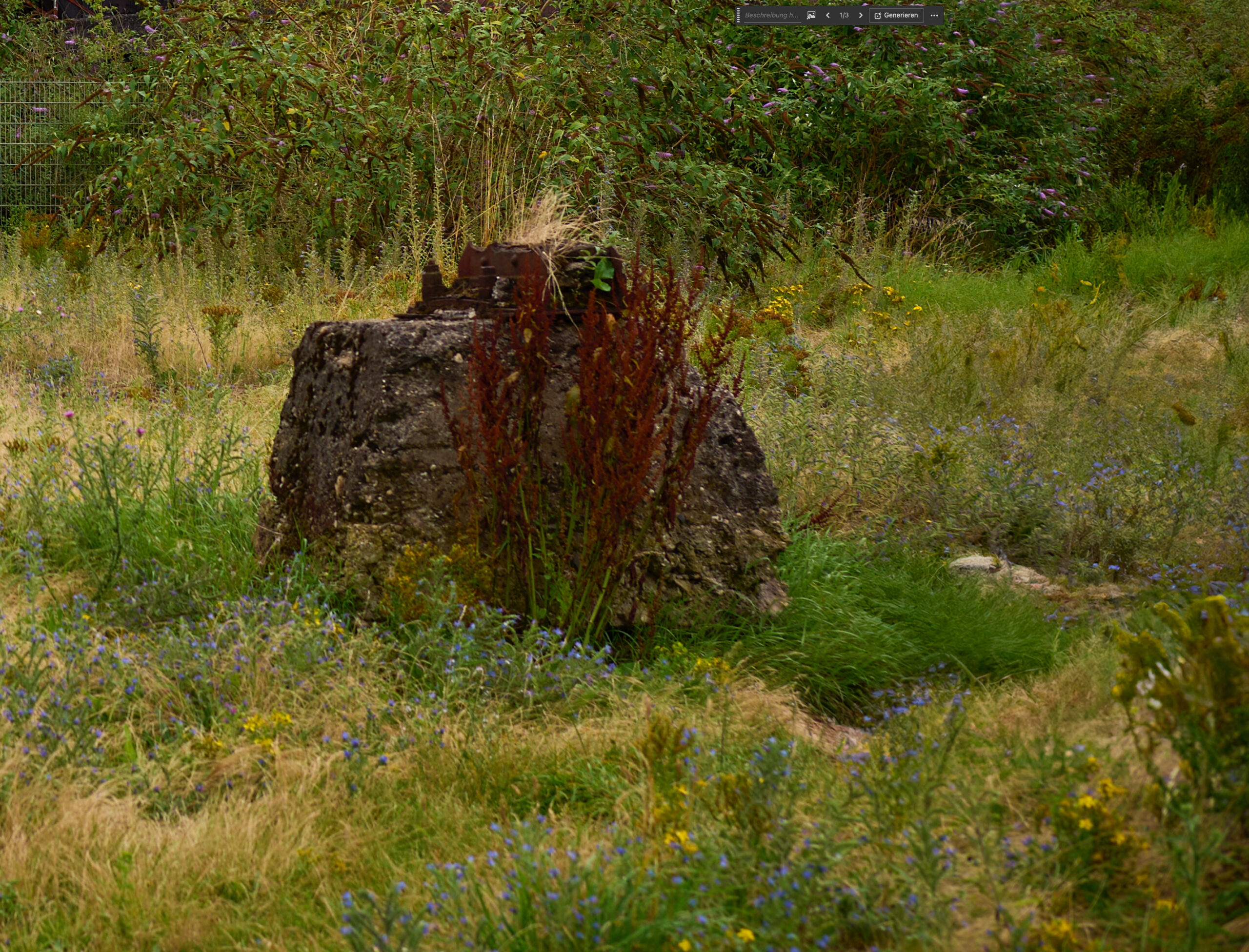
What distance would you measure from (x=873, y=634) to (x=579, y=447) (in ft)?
3.82

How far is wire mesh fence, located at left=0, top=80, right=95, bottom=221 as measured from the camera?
10.6 meters

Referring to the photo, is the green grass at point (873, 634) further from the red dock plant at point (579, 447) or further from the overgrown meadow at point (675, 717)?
the red dock plant at point (579, 447)

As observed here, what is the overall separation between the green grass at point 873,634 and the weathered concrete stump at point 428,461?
0.43 ft

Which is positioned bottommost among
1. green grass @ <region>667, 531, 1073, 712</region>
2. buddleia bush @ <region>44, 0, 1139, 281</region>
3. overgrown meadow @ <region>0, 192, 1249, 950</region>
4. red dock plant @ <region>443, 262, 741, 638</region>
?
green grass @ <region>667, 531, 1073, 712</region>

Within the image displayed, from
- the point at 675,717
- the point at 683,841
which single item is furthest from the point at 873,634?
the point at 683,841

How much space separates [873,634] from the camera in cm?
369

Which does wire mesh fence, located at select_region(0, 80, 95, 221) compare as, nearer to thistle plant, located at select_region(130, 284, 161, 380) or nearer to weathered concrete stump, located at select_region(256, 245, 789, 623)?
thistle plant, located at select_region(130, 284, 161, 380)

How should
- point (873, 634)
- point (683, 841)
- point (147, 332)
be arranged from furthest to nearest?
point (147, 332) → point (873, 634) → point (683, 841)

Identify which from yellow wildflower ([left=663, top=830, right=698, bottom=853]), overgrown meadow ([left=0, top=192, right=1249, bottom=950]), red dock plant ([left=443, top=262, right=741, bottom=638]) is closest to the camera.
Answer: overgrown meadow ([left=0, top=192, right=1249, bottom=950])

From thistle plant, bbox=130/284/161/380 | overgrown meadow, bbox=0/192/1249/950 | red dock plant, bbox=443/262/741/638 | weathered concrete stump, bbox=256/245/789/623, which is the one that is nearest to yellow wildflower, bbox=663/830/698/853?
overgrown meadow, bbox=0/192/1249/950

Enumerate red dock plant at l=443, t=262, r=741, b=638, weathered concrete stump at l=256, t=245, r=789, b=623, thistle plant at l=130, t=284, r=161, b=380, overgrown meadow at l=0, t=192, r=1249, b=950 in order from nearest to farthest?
overgrown meadow at l=0, t=192, r=1249, b=950 → red dock plant at l=443, t=262, r=741, b=638 → weathered concrete stump at l=256, t=245, r=789, b=623 → thistle plant at l=130, t=284, r=161, b=380

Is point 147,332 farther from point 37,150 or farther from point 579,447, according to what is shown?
point 37,150

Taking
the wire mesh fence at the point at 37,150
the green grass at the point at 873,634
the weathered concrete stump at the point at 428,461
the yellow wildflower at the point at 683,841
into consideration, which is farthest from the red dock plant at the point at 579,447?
the wire mesh fence at the point at 37,150

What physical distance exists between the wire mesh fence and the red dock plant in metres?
8.63
